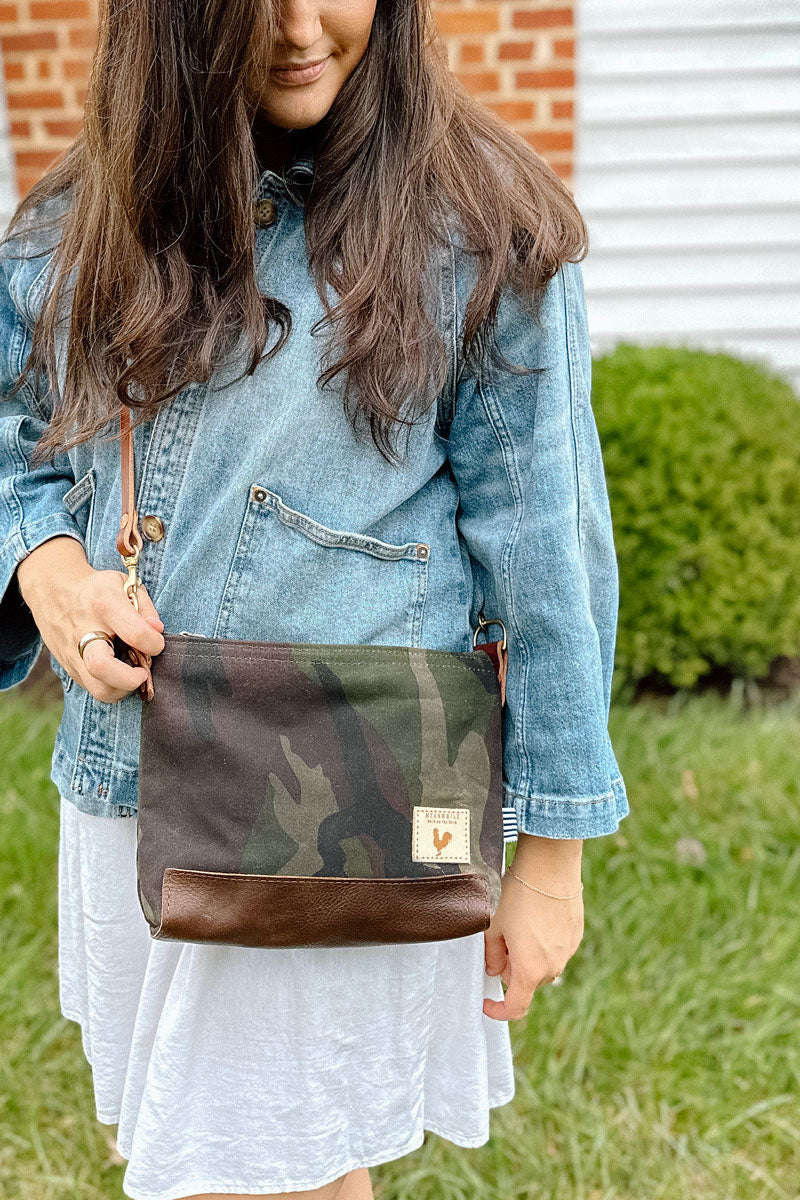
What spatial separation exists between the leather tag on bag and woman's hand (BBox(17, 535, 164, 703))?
1.07ft

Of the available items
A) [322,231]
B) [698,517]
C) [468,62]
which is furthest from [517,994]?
[468,62]

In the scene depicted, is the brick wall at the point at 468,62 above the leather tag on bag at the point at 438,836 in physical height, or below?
above

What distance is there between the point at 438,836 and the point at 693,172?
308 cm

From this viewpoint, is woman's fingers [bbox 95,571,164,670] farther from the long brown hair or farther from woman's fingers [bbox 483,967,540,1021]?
woman's fingers [bbox 483,967,540,1021]

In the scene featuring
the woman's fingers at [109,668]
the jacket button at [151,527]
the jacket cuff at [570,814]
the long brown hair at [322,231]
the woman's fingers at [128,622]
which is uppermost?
the long brown hair at [322,231]

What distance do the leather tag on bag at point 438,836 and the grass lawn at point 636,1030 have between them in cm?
102

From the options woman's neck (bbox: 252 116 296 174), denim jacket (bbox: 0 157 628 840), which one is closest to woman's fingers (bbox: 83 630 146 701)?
denim jacket (bbox: 0 157 628 840)

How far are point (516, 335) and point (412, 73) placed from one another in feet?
0.98

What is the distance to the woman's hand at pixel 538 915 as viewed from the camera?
127 centimetres

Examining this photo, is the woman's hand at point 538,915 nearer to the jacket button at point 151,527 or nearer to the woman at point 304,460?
the woman at point 304,460

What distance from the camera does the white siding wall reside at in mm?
3479

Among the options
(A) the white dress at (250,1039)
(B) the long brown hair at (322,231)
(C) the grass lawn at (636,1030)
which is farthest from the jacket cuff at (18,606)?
(C) the grass lawn at (636,1030)

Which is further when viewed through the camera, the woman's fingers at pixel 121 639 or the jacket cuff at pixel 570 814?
the jacket cuff at pixel 570 814

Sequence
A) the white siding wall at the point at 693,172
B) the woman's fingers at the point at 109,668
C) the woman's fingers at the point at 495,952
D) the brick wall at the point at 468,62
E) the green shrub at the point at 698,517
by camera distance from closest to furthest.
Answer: the woman's fingers at the point at 109,668 < the woman's fingers at the point at 495,952 < the green shrub at the point at 698,517 < the brick wall at the point at 468,62 < the white siding wall at the point at 693,172
